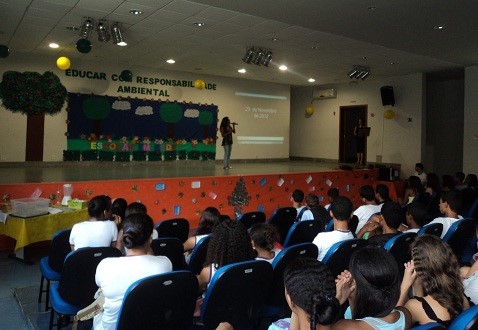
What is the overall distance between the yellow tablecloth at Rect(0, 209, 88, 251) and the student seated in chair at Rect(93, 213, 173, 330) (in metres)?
2.80

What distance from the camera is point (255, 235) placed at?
268cm

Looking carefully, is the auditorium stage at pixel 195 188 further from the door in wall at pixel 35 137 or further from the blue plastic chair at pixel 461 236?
the blue plastic chair at pixel 461 236

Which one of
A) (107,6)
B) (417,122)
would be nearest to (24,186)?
(107,6)

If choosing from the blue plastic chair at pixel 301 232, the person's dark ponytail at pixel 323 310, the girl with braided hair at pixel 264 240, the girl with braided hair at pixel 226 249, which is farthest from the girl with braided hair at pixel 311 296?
the blue plastic chair at pixel 301 232

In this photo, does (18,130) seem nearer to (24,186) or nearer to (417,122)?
(24,186)

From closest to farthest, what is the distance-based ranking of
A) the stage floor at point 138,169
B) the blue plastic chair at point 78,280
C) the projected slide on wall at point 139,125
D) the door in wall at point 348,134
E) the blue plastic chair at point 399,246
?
the blue plastic chair at point 78,280
the blue plastic chair at point 399,246
the stage floor at point 138,169
the projected slide on wall at point 139,125
the door in wall at point 348,134

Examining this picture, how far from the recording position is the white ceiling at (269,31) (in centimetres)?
620

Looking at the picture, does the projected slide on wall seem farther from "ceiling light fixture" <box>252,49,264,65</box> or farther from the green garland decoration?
"ceiling light fixture" <box>252,49,264,65</box>

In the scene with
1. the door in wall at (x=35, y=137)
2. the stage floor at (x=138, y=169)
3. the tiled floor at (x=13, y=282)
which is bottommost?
the tiled floor at (x=13, y=282)

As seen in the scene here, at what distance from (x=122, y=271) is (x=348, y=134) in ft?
44.4

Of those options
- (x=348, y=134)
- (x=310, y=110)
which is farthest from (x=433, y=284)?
(x=310, y=110)

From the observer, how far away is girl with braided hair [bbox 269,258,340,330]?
1.31 metres

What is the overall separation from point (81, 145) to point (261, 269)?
33.5 feet

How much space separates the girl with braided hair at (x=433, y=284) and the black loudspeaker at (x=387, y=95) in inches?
455
